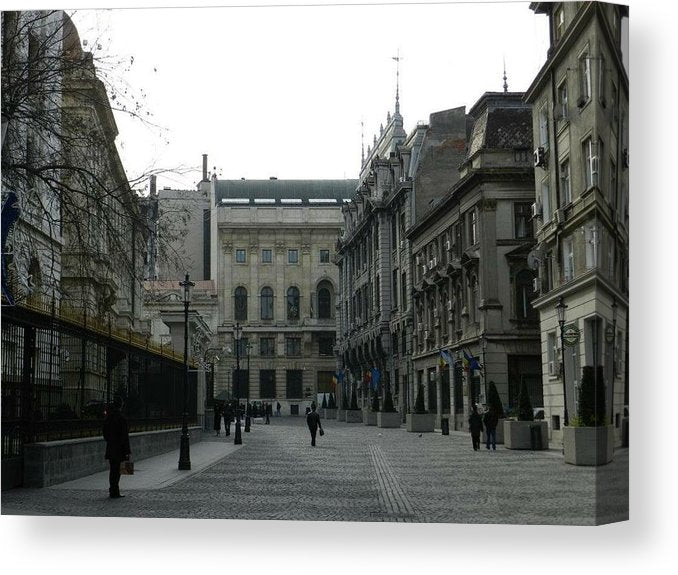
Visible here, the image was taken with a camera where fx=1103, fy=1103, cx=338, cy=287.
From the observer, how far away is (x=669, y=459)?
590 inches

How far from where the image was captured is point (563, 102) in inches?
597

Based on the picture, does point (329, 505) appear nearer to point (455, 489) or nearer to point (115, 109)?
point (455, 489)

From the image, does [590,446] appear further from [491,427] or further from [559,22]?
[559,22]

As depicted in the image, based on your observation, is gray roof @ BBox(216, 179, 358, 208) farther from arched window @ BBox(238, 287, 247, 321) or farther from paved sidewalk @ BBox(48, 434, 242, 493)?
paved sidewalk @ BBox(48, 434, 242, 493)

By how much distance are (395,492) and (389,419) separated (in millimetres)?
4581

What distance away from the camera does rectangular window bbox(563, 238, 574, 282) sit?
15.0 m

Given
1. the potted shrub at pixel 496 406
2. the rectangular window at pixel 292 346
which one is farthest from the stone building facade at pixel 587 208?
the rectangular window at pixel 292 346

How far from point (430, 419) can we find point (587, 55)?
6.90 m

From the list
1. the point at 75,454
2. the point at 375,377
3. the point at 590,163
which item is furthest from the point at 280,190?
the point at 375,377

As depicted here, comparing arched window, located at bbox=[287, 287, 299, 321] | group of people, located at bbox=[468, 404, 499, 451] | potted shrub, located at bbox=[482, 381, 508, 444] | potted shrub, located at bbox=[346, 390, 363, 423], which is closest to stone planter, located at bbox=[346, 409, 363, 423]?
potted shrub, located at bbox=[346, 390, 363, 423]

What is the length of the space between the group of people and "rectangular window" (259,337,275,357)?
351 cm

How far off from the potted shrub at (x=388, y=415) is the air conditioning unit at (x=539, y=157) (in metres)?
5.14

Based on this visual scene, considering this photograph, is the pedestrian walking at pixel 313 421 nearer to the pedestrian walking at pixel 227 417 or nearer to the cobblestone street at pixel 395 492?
the pedestrian walking at pixel 227 417

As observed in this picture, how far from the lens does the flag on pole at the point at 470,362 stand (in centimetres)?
1640
